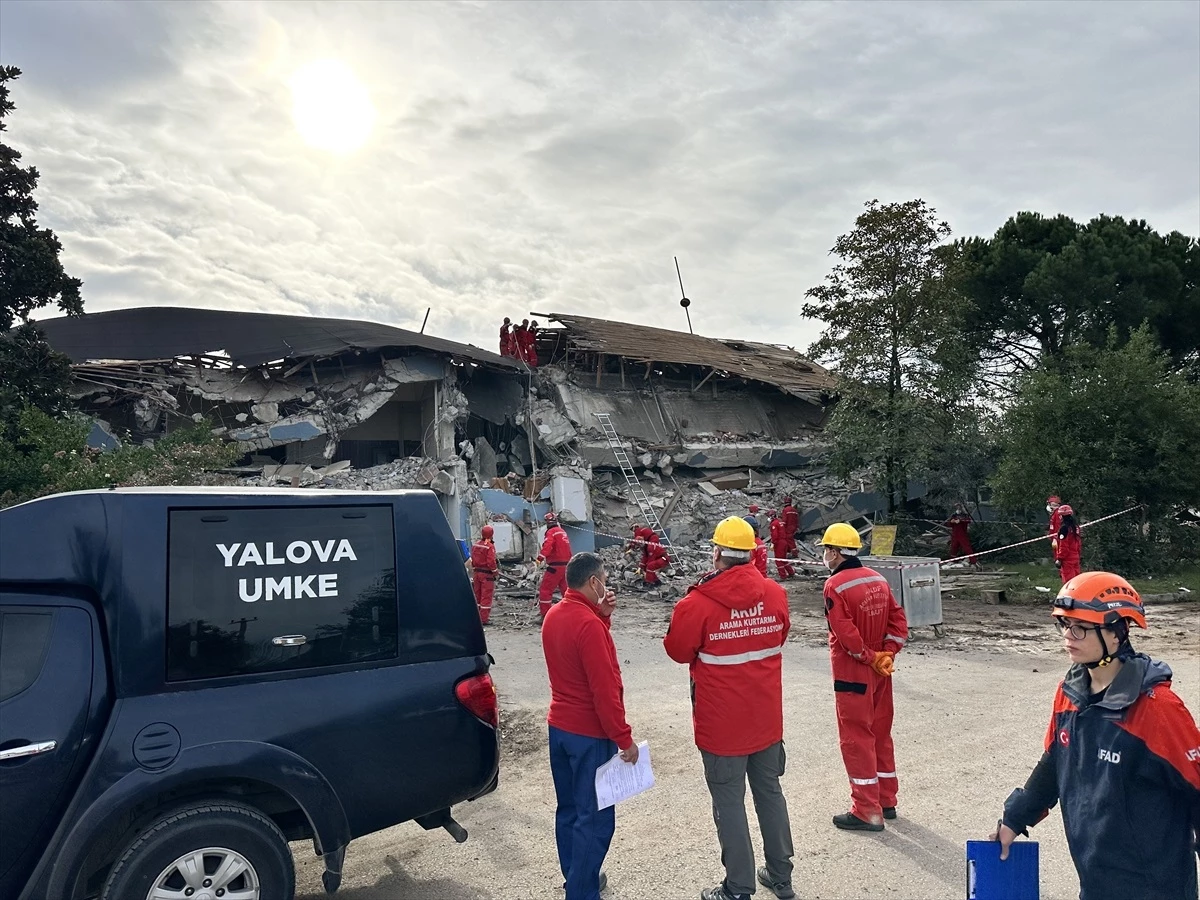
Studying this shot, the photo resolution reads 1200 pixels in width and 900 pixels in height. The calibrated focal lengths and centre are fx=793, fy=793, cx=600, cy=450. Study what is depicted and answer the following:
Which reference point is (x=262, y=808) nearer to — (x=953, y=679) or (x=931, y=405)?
(x=953, y=679)

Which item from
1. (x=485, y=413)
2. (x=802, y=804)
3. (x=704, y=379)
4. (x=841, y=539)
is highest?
(x=704, y=379)

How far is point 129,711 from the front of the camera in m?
3.19

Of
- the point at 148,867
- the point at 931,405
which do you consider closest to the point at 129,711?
the point at 148,867

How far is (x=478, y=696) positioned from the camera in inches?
151

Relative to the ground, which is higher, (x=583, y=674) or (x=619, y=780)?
(x=583, y=674)

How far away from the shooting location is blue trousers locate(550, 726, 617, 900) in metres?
3.67

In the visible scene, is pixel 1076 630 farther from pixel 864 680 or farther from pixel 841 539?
pixel 841 539

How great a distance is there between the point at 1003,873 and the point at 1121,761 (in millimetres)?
541

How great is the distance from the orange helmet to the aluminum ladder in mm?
16782

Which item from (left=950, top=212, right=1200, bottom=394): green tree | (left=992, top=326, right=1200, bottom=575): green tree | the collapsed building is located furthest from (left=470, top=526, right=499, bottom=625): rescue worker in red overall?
(left=950, top=212, right=1200, bottom=394): green tree

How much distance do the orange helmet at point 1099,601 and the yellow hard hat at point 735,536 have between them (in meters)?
1.67

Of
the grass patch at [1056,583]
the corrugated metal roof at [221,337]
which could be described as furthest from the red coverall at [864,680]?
the corrugated metal roof at [221,337]

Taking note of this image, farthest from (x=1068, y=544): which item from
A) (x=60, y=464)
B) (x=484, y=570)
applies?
(x=60, y=464)

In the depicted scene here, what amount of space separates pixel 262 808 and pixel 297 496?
4.54 ft
